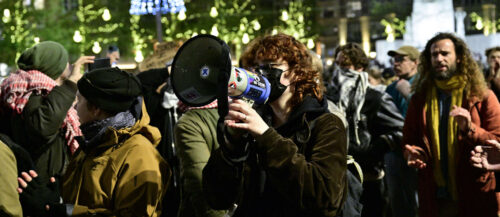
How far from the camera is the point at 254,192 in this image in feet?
10.7

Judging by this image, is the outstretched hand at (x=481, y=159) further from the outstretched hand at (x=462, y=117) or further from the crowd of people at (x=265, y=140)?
the outstretched hand at (x=462, y=117)

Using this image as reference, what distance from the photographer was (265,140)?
9.87ft

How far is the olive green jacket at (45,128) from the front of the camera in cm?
506

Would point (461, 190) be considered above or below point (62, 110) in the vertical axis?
below

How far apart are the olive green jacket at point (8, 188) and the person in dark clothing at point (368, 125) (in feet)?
12.2

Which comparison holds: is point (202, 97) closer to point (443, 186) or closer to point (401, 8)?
point (443, 186)

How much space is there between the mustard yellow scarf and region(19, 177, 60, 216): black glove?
2957mm

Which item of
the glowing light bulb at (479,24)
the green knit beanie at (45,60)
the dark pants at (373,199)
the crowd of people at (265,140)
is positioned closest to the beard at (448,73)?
the crowd of people at (265,140)

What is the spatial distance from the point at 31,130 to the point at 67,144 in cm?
44

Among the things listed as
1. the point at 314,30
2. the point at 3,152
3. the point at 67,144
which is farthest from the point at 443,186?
the point at 314,30

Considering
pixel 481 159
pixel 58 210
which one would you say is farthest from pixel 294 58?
pixel 481 159

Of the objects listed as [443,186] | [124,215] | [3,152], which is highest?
[3,152]

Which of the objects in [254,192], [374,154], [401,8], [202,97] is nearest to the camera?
[202,97]

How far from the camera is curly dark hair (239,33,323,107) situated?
3.37 m
